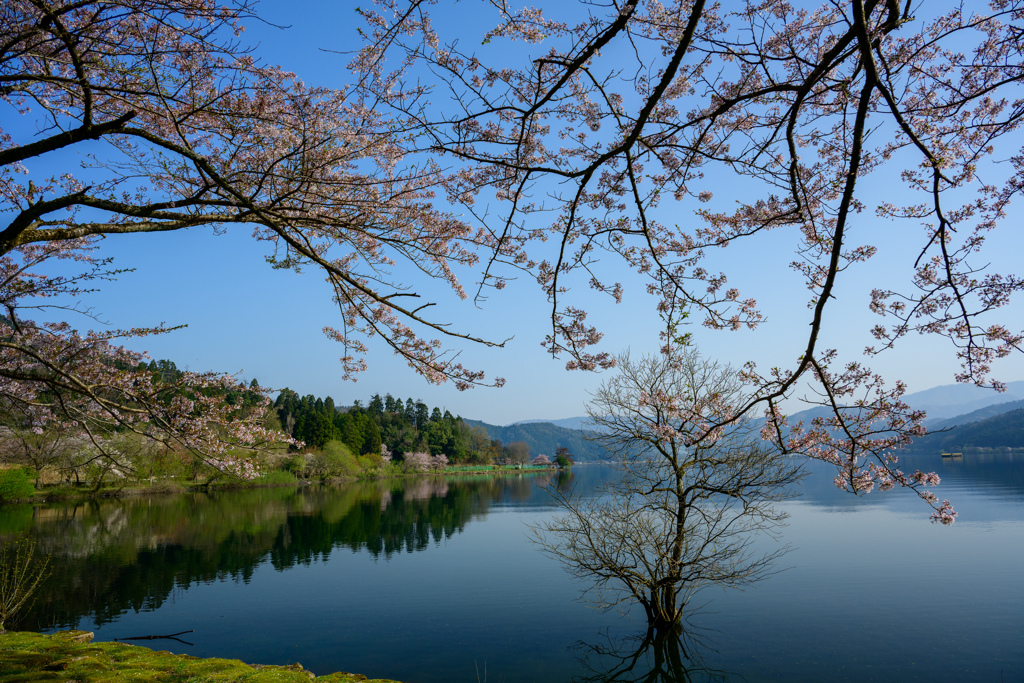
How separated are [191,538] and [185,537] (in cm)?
38

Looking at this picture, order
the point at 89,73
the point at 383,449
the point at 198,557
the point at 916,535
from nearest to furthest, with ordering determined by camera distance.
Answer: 1. the point at 89,73
2. the point at 198,557
3. the point at 916,535
4. the point at 383,449

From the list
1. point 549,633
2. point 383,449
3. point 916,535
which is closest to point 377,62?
point 549,633

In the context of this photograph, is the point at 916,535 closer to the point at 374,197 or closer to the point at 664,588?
the point at 664,588

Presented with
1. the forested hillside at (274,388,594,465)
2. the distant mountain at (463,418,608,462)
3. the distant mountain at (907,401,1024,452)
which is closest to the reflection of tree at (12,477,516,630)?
the forested hillside at (274,388,594,465)

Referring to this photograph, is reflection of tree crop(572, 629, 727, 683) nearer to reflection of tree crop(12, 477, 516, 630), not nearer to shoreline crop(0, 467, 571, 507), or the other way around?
reflection of tree crop(12, 477, 516, 630)

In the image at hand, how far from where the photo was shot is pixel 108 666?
5094 mm

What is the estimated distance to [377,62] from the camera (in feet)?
10.7

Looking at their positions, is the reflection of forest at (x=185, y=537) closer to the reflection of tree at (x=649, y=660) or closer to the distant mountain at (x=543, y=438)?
the reflection of tree at (x=649, y=660)

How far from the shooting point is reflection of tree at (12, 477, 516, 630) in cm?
1292

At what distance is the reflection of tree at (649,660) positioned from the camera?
845 centimetres

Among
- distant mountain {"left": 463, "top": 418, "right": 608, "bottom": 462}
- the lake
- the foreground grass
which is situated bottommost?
distant mountain {"left": 463, "top": 418, "right": 608, "bottom": 462}

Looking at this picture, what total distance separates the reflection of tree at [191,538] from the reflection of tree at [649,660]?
1035 cm

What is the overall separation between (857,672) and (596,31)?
34.7ft

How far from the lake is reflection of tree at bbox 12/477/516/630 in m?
0.11
